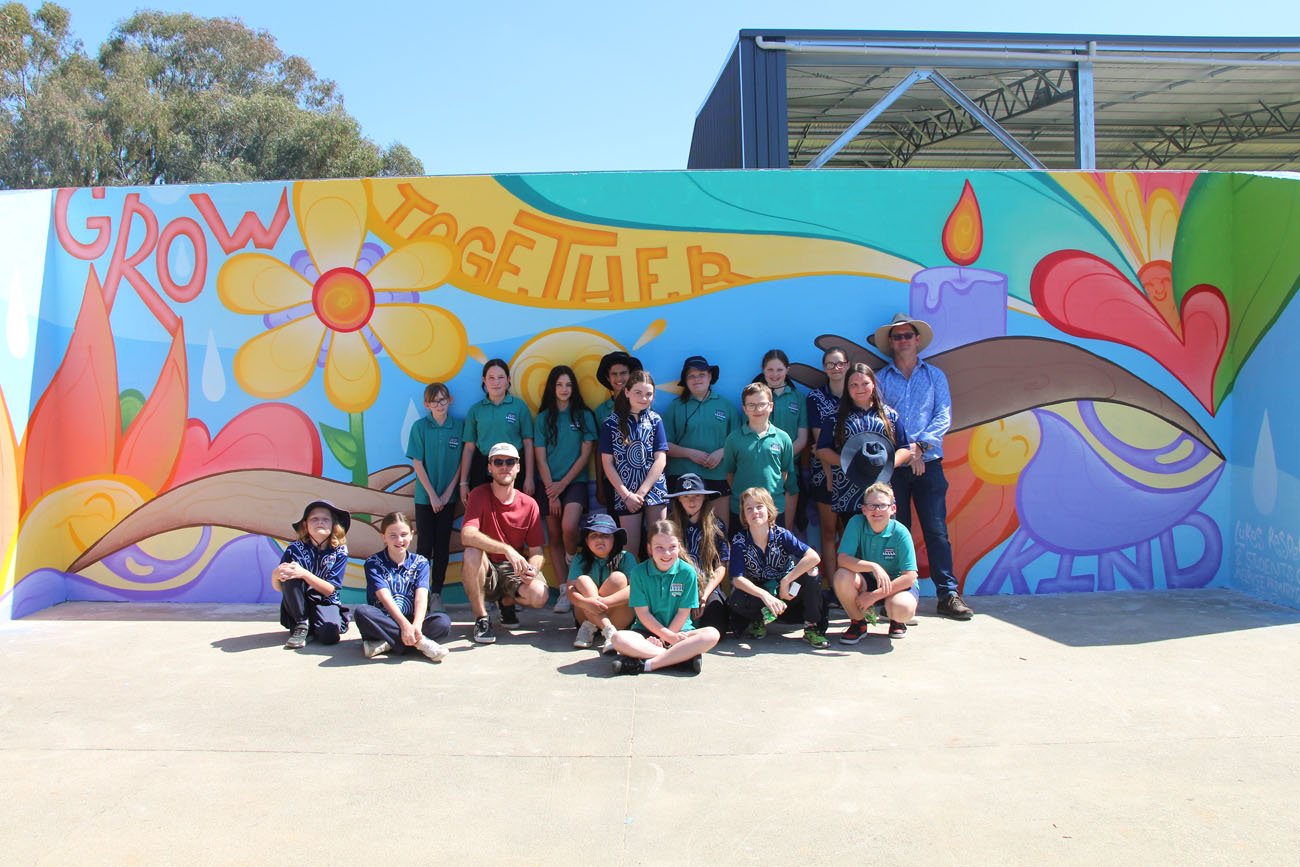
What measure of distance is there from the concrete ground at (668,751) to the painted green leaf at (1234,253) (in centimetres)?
206

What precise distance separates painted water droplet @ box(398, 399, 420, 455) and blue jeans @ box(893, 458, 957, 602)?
3.27 m

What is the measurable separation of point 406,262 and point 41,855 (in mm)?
4387

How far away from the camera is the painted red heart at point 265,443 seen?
668 centimetres

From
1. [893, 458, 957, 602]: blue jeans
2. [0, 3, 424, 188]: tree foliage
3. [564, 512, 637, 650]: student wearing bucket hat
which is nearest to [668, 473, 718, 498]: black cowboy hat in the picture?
[564, 512, 637, 650]: student wearing bucket hat

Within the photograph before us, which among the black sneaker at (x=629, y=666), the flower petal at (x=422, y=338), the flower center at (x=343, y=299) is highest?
Result: the flower center at (x=343, y=299)

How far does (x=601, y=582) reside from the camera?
5.61 meters

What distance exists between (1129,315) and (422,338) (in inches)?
195

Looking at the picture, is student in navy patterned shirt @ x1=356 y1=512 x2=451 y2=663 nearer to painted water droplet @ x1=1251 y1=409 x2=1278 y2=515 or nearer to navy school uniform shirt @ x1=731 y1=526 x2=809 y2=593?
navy school uniform shirt @ x1=731 y1=526 x2=809 y2=593

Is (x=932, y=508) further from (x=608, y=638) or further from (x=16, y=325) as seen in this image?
(x=16, y=325)

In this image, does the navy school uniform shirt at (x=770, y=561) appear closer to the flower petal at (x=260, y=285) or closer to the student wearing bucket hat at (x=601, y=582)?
the student wearing bucket hat at (x=601, y=582)

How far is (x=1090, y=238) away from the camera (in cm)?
675

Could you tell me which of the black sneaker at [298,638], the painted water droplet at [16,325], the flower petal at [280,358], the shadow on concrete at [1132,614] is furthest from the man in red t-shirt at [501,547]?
the painted water droplet at [16,325]

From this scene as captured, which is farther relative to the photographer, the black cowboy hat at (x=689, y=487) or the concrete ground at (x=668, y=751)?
the black cowboy hat at (x=689, y=487)

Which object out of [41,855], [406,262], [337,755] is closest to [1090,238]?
[406,262]
